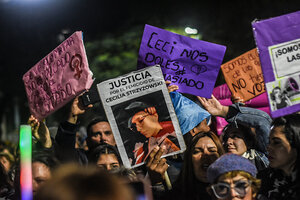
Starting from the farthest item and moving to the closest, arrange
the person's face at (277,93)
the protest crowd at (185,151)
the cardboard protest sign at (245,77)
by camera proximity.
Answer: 1. the cardboard protest sign at (245,77)
2. the person's face at (277,93)
3. the protest crowd at (185,151)

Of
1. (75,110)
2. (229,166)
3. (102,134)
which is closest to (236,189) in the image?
(229,166)

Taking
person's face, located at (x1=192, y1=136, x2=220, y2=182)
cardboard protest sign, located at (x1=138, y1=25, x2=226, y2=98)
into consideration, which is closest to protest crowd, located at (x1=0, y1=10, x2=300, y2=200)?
person's face, located at (x1=192, y1=136, x2=220, y2=182)

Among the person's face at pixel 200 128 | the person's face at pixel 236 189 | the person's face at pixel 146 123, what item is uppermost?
the person's face at pixel 200 128

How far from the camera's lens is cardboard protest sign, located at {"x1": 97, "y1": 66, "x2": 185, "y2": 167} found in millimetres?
3889

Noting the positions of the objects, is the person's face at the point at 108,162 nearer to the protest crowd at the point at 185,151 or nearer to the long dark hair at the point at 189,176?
the protest crowd at the point at 185,151

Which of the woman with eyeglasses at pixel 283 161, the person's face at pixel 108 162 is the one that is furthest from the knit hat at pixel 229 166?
the person's face at pixel 108 162

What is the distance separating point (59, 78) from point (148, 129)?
0.87 meters

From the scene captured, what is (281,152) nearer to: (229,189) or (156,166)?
(229,189)

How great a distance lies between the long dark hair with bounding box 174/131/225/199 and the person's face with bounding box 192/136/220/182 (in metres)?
0.02

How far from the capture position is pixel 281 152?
341 cm

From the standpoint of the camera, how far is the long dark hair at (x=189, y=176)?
3.72m

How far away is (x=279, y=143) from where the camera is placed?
345cm

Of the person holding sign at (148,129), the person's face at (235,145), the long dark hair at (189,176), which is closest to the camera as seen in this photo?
the long dark hair at (189,176)

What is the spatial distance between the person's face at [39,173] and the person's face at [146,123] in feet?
2.44
